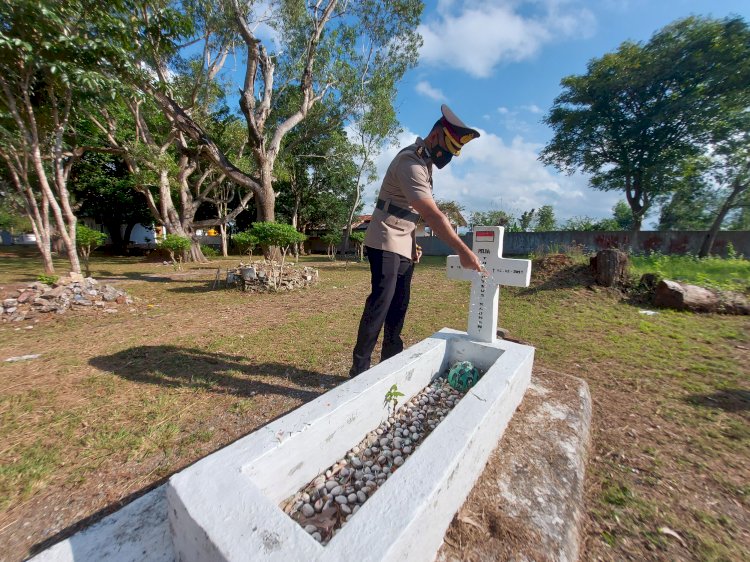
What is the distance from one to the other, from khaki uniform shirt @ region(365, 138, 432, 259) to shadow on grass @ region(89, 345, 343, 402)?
134cm

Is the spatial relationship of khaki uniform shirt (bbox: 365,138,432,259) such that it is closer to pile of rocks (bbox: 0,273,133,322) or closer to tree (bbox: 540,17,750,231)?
pile of rocks (bbox: 0,273,133,322)

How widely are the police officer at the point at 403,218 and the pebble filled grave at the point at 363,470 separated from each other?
1.88 feet

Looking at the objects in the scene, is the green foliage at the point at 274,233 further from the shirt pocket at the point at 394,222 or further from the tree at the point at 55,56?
the shirt pocket at the point at 394,222

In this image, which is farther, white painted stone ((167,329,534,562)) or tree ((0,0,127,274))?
tree ((0,0,127,274))

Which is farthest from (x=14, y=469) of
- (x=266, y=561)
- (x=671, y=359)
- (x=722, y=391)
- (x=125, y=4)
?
(x=125, y=4)

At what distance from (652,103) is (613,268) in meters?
12.8

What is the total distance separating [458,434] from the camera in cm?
132

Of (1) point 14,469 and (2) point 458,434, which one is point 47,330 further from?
(2) point 458,434

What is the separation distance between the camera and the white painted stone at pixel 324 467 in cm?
83

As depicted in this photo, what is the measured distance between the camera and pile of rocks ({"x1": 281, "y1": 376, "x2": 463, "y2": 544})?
1249 mm

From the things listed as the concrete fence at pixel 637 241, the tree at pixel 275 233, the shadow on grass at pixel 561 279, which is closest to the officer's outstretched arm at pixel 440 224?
the shadow on grass at pixel 561 279

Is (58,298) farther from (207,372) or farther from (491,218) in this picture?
(491,218)

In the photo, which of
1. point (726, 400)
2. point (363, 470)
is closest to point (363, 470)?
point (363, 470)

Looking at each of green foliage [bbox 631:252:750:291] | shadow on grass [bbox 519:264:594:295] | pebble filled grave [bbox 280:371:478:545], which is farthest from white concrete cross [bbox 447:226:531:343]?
green foliage [bbox 631:252:750:291]
